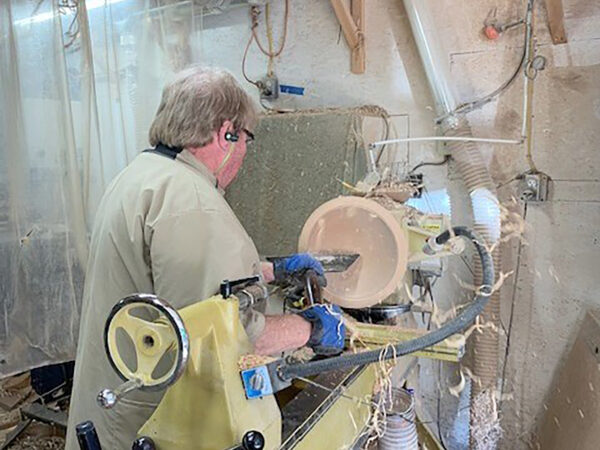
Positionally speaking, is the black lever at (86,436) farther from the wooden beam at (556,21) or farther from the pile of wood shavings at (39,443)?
the wooden beam at (556,21)

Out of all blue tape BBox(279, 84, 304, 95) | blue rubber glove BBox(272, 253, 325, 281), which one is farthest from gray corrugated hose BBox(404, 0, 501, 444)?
blue rubber glove BBox(272, 253, 325, 281)

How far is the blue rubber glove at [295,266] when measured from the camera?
3.95 ft

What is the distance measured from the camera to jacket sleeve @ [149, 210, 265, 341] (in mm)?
968

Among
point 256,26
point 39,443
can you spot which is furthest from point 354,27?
point 39,443

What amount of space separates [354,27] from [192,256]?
1.53 metres

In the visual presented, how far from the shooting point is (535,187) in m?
1.89

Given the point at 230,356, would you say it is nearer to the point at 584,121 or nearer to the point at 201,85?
the point at 201,85

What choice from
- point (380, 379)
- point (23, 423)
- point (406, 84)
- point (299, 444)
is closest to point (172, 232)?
point (299, 444)

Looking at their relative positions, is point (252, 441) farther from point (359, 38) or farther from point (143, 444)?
point (359, 38)

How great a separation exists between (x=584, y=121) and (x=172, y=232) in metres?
1.63

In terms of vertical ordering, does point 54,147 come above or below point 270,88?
below

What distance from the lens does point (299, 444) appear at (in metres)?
0.92

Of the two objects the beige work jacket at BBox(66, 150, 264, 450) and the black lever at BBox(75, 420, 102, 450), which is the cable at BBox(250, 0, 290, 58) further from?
the black lever at BBox(75, 420, 102, 450)

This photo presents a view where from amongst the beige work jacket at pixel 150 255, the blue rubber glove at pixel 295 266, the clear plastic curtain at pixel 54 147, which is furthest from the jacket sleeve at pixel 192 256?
the clear plastic curtain at pixel 54 147
